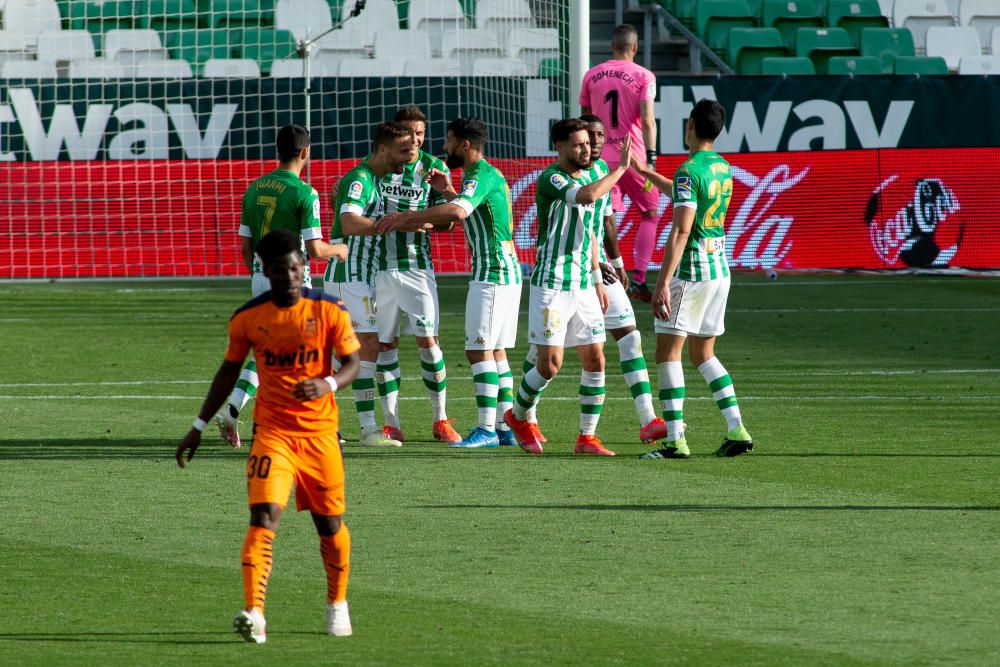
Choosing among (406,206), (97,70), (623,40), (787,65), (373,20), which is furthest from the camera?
(787,65)

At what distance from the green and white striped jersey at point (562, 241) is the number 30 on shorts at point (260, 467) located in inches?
153

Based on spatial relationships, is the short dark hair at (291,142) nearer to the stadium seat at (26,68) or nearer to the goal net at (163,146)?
the goal net at (163,146)

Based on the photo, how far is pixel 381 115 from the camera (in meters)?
20.2

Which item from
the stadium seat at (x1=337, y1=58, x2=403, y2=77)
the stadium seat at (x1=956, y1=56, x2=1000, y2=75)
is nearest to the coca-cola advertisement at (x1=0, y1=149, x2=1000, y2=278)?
the stadium seat at (x1=337, y1=58, x2=403, y2=77)

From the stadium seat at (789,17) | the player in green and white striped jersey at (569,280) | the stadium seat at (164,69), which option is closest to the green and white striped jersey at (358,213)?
the player in green and white striped jersey at (569,280)

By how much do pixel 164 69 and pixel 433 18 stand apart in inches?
165

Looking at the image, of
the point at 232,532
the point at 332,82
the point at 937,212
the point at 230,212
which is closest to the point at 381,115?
the point at 332,82

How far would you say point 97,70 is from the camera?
67.7ft

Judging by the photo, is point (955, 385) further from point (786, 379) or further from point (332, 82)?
point (332, 82)

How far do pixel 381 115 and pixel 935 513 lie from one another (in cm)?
1424

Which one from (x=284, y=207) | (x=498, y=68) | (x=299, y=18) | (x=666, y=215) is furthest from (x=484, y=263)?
(x=299, y=18)

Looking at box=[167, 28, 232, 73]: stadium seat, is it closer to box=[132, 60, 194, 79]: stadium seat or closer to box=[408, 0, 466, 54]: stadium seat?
box=[132, 60, 194, 79]: stadium seat

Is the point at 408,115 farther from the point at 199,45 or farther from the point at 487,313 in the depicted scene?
the point at 199,45

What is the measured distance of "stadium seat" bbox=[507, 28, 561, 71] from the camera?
49.5 ft
